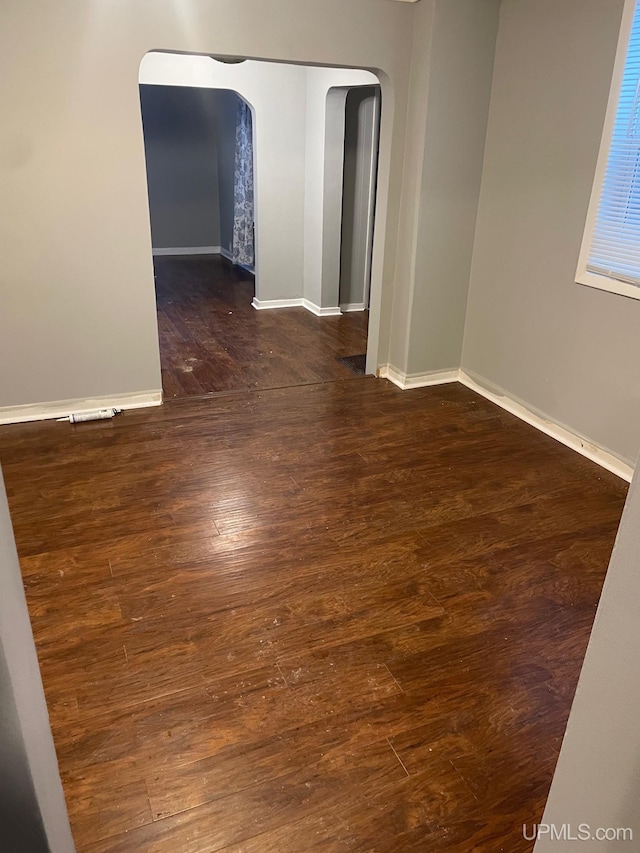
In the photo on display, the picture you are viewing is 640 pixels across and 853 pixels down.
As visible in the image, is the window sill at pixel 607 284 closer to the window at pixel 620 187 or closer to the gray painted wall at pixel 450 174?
the window at pixel 620 187

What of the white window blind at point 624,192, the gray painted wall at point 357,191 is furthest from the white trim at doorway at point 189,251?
the white window blind at point 624,192

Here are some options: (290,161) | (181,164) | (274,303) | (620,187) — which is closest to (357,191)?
(290,161)

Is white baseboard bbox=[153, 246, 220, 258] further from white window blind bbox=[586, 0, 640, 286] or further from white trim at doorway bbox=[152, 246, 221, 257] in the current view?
white window blind bbox=[586, 0, 640, 286]

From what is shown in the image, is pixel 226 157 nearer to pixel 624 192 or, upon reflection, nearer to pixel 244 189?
pixel 244 189

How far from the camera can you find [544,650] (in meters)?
2.11

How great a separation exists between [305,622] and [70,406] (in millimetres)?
2176

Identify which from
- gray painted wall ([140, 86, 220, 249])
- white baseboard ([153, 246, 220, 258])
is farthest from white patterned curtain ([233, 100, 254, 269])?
white baseboard ([153, 246, 220, 258])

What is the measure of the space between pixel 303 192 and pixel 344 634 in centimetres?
466

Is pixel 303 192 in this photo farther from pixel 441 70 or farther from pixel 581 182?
pixel 581 182

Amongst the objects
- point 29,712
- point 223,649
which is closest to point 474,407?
point 223,649

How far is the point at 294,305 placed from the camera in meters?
6.23

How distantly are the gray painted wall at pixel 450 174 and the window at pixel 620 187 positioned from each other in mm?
953

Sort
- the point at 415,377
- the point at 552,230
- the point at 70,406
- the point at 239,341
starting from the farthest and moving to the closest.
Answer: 1. the point at 239,341
2. the point at 415,377
3. the point at 70,406
4. the point at 552,230

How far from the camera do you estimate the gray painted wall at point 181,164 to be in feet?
26.0
